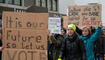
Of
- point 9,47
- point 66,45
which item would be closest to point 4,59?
point 9,47

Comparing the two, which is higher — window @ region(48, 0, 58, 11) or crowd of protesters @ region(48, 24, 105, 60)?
window @ region(48, 0, 58, 11)

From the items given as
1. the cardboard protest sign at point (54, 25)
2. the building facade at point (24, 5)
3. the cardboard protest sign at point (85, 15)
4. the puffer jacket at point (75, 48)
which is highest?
the building facade at point (24, 5)

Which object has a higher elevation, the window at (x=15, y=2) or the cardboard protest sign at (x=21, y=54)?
the window at (x=15, y=2)

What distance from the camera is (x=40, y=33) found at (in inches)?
184

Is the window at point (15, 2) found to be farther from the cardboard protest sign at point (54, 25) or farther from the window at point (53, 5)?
the cardboard protest sign at point (54, 25)

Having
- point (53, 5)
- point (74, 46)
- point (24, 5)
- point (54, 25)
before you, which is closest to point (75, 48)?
point (74, 46)

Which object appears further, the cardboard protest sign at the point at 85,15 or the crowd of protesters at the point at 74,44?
the cardboard protest sign at the point at 85,15

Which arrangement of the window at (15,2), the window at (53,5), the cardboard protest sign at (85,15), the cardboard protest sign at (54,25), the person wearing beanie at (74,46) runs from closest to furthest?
the person wearing beanie at (74,46) < the cardboard protest sign at (85,15) < the cardboard protest sign at (54,25) < the window at (15,2) < the window at (53,5)

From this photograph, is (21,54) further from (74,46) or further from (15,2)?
(15,2)

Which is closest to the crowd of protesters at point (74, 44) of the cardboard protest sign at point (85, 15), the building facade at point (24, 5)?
the cardboard protest sign at point (85, 15)

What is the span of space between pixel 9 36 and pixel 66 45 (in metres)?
1.42

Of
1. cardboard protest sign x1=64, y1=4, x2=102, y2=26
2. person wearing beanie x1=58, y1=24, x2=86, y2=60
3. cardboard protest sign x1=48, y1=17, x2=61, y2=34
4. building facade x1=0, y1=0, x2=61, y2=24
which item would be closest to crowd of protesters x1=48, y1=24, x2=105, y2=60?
person wearing beanie x1=58, y1=24, x2=86, y2=60

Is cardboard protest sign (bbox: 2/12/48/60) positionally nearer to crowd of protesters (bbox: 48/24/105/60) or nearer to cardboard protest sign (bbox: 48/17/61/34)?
crowd of protesters (bbox: 48/24/105/60)

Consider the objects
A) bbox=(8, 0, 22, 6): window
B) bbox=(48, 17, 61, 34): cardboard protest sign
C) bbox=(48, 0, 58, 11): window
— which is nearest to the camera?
bbox=(48, 17, 61, 34): cardboard protest sign
